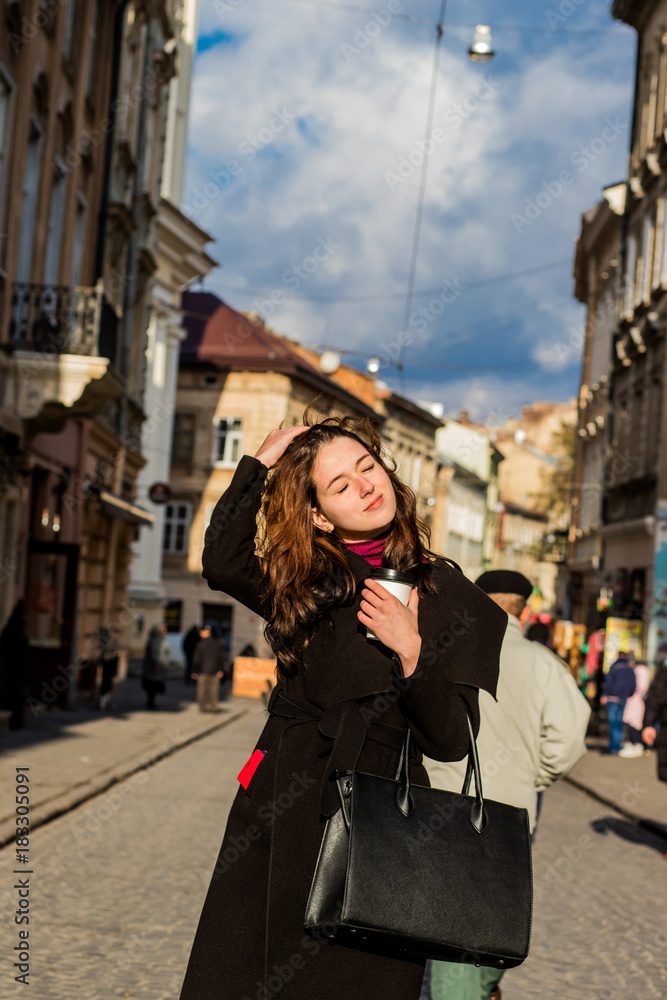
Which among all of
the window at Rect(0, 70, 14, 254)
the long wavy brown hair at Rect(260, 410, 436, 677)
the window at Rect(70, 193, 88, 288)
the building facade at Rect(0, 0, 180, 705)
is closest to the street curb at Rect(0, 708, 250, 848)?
the building facade at Rect(0, 0, 180, 705)

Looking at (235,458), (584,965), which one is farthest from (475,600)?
(235,458)

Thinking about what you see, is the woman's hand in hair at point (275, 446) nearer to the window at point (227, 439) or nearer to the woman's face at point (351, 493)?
the woman's face at point (351, 493)

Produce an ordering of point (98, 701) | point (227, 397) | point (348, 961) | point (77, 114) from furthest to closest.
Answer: point (227, 397) < point (98, 701) < point (77, 114) < point (348, 961)

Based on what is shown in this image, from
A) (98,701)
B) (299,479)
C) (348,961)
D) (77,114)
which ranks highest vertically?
(77,114)

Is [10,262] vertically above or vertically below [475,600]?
above

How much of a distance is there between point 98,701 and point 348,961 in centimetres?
2094

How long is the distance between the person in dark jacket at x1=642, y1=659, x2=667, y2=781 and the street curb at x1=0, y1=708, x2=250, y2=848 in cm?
476

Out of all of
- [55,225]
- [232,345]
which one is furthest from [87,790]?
[232,345]

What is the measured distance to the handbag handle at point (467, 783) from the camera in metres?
2.78

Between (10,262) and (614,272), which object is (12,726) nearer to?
(10,262)

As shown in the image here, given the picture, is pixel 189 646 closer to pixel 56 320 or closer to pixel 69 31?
pixel 69 31

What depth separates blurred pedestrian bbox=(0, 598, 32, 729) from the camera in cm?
1689

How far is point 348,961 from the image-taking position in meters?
2.84

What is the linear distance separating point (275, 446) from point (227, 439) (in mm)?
52361
